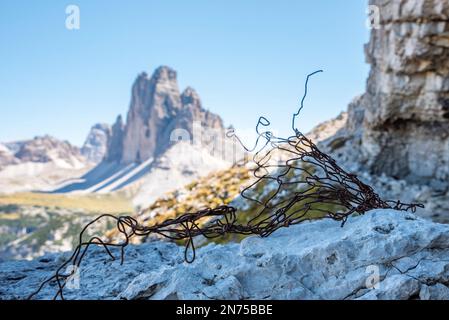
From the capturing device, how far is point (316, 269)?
389cm

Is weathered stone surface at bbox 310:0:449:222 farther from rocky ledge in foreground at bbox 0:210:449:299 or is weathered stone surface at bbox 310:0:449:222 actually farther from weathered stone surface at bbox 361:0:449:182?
rocky ledge in foreground at bbox 0:210:449:299

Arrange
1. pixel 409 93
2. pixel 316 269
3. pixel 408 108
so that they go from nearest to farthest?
pixel 316 269 → pixel 409 93 → pixel 408 108

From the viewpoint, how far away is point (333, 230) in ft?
14.8

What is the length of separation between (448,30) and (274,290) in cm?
1831

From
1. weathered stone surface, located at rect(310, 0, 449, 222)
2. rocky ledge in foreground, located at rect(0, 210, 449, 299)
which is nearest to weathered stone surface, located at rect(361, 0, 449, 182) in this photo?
weathered stone surface, located at rect(310, 0, 449, 222)

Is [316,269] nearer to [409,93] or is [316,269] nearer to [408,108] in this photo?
[409,93]

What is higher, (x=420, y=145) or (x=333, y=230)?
(x=420, y=145)

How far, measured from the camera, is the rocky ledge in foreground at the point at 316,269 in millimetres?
3566

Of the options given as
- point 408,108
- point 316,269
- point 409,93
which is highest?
point 409,93

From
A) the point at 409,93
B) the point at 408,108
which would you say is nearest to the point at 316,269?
the point at 409,93

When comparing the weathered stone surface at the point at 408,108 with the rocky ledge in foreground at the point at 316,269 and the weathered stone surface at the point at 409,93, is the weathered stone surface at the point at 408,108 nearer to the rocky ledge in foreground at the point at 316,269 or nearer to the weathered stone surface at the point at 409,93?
the weathered stone surface at the point at 409,93
